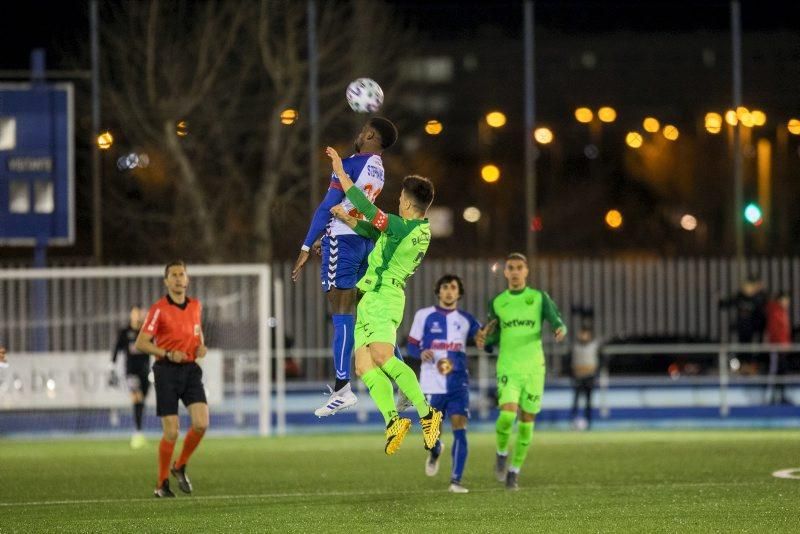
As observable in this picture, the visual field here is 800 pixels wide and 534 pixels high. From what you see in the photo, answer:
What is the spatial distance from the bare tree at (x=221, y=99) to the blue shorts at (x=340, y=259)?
19.9 metres

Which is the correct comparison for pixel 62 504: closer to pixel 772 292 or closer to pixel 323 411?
pixel 323 411

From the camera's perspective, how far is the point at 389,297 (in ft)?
36.6

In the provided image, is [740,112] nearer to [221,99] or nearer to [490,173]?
[221,99]

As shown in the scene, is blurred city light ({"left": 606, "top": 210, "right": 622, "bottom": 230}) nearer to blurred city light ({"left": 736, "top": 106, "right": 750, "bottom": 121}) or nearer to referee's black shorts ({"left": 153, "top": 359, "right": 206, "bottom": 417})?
blurred city light ({"left": 736, "top": 106, "right": 750, "bottom": 121})

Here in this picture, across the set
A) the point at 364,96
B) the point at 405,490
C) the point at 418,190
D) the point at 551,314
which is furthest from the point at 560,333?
the point at 364,96

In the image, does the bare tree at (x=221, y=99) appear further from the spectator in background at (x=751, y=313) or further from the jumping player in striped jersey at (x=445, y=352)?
the jumping player in striped jersey at (x=445, y=352)

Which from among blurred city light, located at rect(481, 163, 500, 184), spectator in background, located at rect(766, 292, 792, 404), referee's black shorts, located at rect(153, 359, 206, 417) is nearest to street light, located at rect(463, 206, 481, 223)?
blurred city light, located at rect(481, 163, 500, 184)

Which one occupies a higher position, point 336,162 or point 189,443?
point 336,162

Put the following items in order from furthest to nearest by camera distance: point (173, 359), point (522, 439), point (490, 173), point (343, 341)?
point (490, 173) < point (522, 439) < point (173, 359) < point (343, 341)

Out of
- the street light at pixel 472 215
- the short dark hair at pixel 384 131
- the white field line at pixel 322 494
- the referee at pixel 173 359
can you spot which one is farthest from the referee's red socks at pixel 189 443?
the street light at pixel 472 215

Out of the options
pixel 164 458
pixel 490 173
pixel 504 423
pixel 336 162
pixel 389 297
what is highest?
pixel 490 173

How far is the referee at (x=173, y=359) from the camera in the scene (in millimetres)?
13391

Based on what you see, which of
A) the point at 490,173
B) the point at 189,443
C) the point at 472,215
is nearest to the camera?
the point at 189,443

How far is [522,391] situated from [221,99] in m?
19.7
